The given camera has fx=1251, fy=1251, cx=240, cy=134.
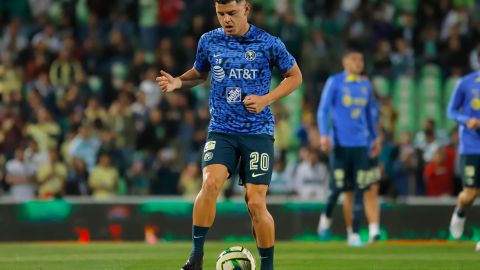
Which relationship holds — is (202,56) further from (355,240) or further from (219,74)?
(355,240)

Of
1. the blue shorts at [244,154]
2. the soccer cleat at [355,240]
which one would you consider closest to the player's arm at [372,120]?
the soccer cleat at [355,240]

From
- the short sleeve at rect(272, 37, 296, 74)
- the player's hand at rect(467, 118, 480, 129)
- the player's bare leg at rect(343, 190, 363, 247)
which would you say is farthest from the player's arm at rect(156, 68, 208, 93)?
the player's bare leg at rect(343, 190, 363, 247)

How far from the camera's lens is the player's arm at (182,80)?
10594 mm

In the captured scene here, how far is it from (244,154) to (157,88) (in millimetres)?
13179

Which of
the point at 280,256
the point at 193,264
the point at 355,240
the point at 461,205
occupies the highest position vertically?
the point at 193,264

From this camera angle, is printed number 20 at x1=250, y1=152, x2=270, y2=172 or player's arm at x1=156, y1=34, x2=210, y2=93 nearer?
printed number 20 at x1=250, y1=152, x2=270, y2=172

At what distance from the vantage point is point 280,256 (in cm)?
1425

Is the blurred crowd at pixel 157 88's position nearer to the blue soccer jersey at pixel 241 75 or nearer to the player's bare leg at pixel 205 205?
the blue soccer jersey at pixel 241 75

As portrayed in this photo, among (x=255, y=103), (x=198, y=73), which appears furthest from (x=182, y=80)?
(x=255, y=103)

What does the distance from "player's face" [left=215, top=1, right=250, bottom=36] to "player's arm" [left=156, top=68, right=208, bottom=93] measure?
62 centimetres

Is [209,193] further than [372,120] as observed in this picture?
No

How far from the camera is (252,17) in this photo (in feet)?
80.5

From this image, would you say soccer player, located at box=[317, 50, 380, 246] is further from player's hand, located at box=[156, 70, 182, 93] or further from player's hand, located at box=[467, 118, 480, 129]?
player's hand, located at box=[156, 70, 182, 93]

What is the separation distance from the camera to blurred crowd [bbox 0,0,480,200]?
69.6 feet
